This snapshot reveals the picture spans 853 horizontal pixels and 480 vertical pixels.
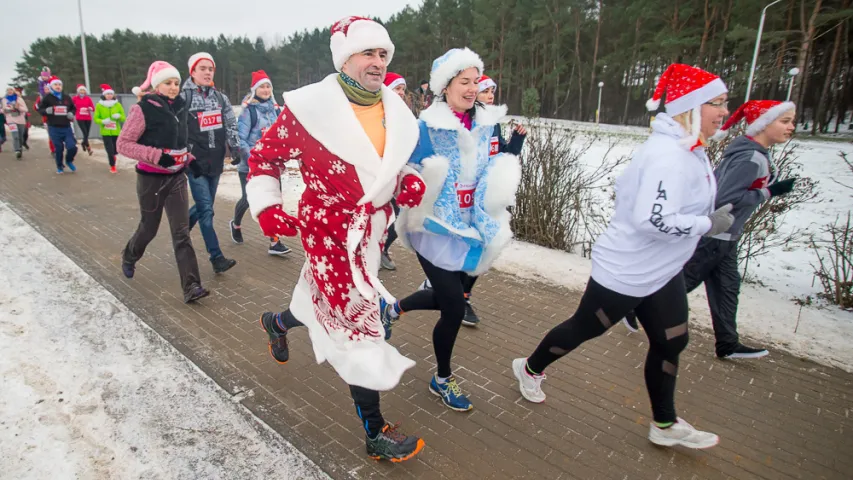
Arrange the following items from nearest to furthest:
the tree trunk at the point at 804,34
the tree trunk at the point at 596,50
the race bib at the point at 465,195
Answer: the race bib at the point at 465,195, the tree trunk at the point at 804,34, the tree trunk at the point at 596,50

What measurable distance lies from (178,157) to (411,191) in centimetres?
277

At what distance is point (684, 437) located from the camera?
284 centimetres

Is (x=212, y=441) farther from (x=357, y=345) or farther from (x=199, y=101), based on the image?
(x=199, y=101)

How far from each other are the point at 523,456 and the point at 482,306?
83.7 inches

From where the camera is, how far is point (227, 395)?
3.26 metres

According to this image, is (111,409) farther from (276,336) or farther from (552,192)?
(552,192)

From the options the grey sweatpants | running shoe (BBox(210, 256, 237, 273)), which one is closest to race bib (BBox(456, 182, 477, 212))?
the grey sweatpants

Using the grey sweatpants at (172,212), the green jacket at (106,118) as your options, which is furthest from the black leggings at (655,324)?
the green jacket at (106,118)

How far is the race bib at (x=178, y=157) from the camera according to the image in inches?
170

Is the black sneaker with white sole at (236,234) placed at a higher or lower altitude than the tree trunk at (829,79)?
lower

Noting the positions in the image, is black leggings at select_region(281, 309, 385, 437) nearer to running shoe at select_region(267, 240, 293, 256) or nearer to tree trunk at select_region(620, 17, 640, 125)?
running shoe at select_region(267, 240, 293, 256)

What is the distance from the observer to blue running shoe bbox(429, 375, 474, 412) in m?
3.18

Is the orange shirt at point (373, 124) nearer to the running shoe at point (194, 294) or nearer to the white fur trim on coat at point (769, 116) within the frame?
the white fur trim on coat at point (769, 116)

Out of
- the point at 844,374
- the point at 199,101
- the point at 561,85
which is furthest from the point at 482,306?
the point at 561,85
